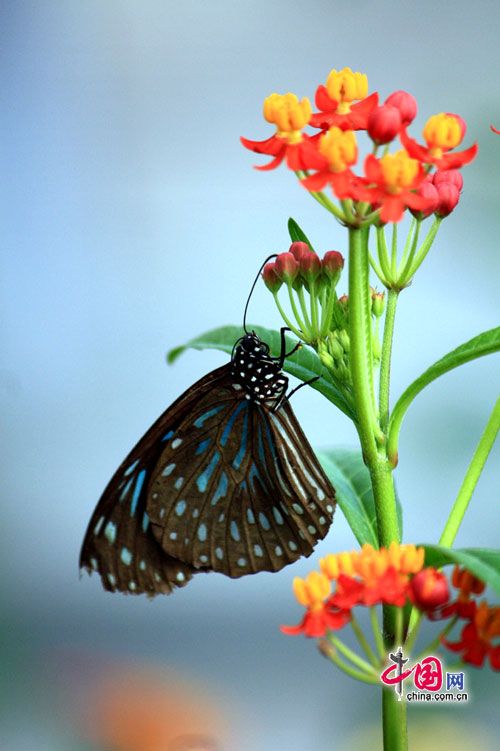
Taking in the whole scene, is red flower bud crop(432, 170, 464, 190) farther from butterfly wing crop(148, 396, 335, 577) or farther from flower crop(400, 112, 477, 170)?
butterfly wing crop(148, 396, 335, 577)

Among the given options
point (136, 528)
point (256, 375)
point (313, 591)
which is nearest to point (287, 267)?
point (256, 375)

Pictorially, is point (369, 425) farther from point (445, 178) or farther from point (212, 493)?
point (212, 493)

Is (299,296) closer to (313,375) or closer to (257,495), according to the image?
(313,375)

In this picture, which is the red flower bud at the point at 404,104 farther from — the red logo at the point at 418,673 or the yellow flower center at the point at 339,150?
the red logo at the point at 418,673

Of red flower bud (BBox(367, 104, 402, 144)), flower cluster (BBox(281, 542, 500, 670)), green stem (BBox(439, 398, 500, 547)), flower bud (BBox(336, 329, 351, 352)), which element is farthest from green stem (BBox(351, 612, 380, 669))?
red flower bud (BBox(367, 104, 402, 144))

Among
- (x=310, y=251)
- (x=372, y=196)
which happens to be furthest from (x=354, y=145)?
(x=310, y=251)

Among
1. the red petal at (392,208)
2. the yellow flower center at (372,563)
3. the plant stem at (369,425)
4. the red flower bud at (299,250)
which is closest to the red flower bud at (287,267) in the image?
the red flower bud at (299,250)

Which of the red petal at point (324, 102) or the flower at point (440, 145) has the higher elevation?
the red petal at point (324, 102)
